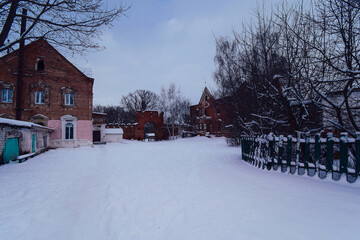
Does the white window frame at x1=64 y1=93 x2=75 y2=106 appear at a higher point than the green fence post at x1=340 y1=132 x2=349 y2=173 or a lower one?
higher

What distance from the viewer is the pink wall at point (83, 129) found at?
21938 mm

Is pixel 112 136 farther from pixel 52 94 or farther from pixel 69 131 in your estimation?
pixel 52 94

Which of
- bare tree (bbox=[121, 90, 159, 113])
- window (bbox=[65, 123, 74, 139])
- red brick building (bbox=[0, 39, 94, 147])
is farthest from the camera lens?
bare tree (bbox=[121, 90, 159, 113])

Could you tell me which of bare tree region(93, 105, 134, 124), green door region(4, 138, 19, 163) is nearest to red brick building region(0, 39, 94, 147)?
green door region(4, 138, 19, 163)

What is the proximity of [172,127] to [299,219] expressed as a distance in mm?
39023

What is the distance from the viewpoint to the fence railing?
5.05 meters

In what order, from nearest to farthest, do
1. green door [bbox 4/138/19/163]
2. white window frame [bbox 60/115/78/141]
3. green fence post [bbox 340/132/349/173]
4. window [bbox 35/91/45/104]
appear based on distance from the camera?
green fence post [bbox 340/132/349/173] < green door [bbox 4/138/19/163] < window [bbox 35/91/45/104] < white window frame [bbox 60/115/78/141]

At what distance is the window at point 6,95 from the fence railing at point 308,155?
73.7 ft

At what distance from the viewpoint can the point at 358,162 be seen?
4793mm

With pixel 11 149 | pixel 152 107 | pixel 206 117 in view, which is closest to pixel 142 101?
pixel 152 107

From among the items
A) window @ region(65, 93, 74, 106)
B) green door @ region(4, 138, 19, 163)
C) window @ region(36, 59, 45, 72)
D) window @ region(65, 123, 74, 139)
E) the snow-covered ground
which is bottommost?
the snow-covered ground

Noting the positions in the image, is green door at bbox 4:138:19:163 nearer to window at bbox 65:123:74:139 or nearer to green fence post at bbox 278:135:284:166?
window at bbox 65:123:74:139

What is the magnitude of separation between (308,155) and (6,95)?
82.1ft

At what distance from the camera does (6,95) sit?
64.1ft
